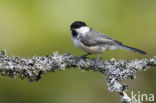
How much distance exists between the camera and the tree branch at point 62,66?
2.42m

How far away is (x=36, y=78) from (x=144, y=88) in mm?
1224

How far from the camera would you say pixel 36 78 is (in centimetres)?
250

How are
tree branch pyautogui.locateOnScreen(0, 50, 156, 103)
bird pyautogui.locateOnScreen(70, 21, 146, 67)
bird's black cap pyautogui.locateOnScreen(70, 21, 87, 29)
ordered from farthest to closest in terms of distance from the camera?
bird's black cap pyautogui.locateOnScreen(70, 21, 87, 29), bird pyautogui.locateOnScreen(70, 21, 146, 67), tree branch pyautogui.locateOnScreen(0, 50, 156, 103)

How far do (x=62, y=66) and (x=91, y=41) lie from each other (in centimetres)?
60

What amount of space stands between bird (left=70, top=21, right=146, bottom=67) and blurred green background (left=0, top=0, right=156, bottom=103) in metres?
0.22

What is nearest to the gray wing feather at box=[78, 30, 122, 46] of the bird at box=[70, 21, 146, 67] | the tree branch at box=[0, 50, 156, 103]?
the bird at box=[70, 21, 146, 67]

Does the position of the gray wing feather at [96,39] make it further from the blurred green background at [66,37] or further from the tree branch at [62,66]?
the tree branch at [62,66]

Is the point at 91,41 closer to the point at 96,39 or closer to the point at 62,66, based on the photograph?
the point at 96,39

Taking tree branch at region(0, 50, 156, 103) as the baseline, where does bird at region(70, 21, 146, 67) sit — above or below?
above

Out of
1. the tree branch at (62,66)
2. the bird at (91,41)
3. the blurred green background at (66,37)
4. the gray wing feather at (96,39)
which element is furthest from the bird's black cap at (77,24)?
the tree branch at (62,66)

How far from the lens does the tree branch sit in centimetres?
242

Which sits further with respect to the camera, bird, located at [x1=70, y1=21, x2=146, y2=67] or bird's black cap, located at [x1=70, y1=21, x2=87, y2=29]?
bird's black cap, located at [x1=70, y1=21, x2=87, y2=29]

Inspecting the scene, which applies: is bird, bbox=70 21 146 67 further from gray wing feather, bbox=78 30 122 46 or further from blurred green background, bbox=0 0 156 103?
blurred green background, bbox=0 0 156 103

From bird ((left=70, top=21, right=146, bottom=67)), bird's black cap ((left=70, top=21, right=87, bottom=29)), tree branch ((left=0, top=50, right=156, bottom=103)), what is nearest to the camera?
tree branch ((left=0, top=50, right=156, bottom=103))
